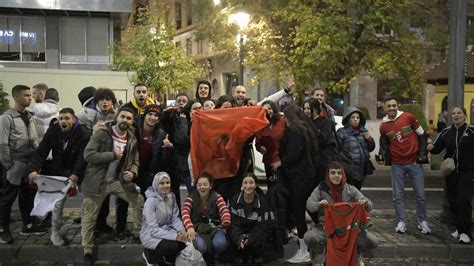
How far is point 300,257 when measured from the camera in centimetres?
661

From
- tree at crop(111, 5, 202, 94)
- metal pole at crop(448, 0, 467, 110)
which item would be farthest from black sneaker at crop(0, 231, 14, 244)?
tree at crop(111, 5, 202, 94)

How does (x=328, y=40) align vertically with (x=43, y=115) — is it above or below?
above

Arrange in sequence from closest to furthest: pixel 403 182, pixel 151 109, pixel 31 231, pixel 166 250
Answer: pixel 166 250, pixel 151 109, pixel 31 231, pixel 403 182

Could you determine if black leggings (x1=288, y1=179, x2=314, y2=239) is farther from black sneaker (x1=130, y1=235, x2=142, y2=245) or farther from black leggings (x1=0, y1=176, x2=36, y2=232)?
black leggings (x1=0, y1=176, x2=36, y2=232)

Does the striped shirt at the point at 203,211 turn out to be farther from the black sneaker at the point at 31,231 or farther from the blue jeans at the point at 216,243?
the black sneaker at the point at 31,231

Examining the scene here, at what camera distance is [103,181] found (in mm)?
6586

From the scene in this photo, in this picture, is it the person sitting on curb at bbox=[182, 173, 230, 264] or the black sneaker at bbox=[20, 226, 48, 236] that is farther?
the black sneaker at bbox=[20, 226, 48, 236]

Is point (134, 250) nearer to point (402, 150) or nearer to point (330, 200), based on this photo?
point (330, 200)

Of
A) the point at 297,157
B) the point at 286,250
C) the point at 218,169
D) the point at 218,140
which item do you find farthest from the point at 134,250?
the point at 297,157

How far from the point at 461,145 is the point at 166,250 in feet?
14.2

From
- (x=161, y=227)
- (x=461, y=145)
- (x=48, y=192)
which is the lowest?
(x=161, y=227)

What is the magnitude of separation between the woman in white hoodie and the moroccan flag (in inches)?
30.7

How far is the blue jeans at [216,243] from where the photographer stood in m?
6.06

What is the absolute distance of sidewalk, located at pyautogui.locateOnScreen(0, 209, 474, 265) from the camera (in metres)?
6.70
